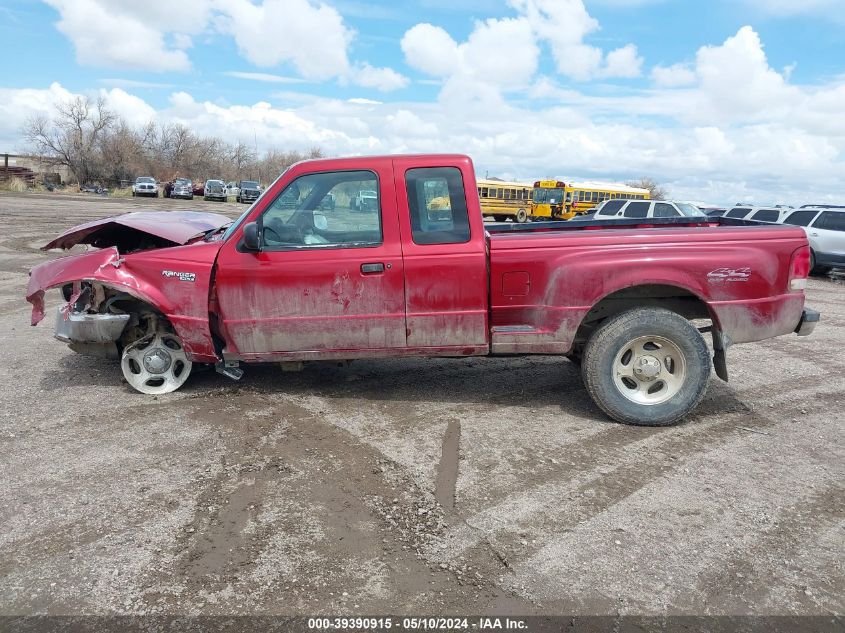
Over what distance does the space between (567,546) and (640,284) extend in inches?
88.9

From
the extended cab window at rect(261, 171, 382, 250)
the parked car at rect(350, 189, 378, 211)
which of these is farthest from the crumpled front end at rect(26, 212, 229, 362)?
the parked car at rect(350, 189, 378, 211)

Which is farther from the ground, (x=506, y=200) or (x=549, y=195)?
(x=549, y=195)

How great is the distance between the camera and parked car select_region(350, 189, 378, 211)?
482 centimetres

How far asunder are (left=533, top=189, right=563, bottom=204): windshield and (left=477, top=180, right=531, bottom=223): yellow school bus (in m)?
1.23

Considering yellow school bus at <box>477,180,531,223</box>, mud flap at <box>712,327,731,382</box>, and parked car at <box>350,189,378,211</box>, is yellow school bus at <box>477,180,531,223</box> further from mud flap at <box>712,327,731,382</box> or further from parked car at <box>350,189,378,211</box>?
parked car at <box>350,189,378,211</box>

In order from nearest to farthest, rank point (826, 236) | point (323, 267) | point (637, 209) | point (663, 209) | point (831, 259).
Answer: point (323, 267)
point (831, 259)
point (826, 236)
point (663, 209)
point (637, 209)

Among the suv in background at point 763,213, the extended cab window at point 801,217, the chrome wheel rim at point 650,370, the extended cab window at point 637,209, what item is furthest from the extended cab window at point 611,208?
the chrome wheel rim at point 650,370

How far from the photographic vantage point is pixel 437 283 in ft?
15.7

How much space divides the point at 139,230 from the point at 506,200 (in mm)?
36660

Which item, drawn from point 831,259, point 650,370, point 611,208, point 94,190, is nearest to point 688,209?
point 611,208

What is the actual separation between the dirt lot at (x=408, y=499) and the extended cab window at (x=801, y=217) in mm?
12364

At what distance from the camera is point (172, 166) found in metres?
78.4

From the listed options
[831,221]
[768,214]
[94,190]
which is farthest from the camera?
[94,190]

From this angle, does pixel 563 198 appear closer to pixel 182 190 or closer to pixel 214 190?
pixel 214 190
